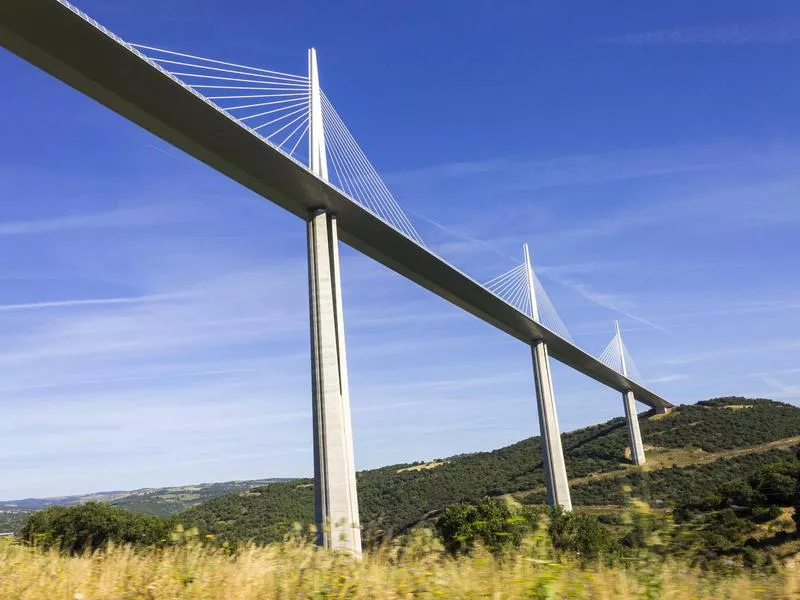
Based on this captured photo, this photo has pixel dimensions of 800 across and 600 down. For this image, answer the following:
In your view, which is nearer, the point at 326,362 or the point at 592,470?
the point at 326,362

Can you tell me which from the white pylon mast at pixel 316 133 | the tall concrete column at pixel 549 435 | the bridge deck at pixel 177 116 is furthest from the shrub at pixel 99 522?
the tall concrete column at pixel 549 435

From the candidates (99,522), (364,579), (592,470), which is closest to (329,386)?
(99,522)

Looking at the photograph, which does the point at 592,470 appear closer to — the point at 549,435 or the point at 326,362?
the point at 549,435

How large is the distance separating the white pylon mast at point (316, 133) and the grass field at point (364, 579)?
70.2 feet

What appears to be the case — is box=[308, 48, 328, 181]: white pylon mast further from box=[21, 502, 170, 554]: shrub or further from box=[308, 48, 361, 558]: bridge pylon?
box=[21, 502, 170, 554]: shrub

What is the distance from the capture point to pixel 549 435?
5138 centimetres

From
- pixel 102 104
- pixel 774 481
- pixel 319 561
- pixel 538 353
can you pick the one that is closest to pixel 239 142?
pixel 102 104

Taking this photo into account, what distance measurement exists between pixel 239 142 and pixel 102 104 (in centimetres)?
451

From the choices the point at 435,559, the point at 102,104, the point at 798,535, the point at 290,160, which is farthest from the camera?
the point at 290,160

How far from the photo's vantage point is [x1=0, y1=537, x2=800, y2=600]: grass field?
12.0 feet

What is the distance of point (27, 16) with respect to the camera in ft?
53.9

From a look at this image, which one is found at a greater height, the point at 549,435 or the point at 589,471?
the point at 549,435

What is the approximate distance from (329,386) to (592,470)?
55.6 meters

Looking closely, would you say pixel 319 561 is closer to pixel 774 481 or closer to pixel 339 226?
pixel 339 226
